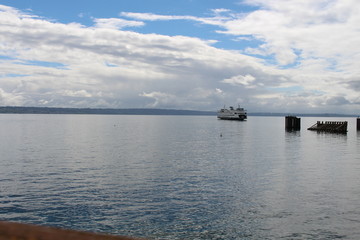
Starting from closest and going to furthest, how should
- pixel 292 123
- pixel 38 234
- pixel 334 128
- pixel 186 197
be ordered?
pixel 38 234 < pixel 186 197 < pixel 334 128 < pixel 292 123

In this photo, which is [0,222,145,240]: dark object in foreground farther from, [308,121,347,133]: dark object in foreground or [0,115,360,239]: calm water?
[308,121,347,133]: dark object in foreground

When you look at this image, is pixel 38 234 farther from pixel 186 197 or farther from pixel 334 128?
pixel 334 128

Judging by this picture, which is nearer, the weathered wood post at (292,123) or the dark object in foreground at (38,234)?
the dark object in foreground at (38,234)

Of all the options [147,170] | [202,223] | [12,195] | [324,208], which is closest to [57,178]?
[12,195]

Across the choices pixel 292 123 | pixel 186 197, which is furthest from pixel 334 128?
pixel 186 197

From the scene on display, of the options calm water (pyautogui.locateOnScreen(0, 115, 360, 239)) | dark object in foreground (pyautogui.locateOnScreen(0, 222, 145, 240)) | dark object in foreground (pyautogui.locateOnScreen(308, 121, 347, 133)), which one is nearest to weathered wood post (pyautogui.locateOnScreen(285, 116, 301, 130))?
dark object in foreground (pyautogui.locateOnScreen(308, 121, 347, 133))

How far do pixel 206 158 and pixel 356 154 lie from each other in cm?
2579

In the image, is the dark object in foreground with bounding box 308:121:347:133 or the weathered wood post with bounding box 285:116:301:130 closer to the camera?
the dark object in foreground with bounding box 308:121:347:133

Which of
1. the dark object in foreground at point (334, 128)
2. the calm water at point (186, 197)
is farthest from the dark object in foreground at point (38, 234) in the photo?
the dark object in foreground at point (334, 128)

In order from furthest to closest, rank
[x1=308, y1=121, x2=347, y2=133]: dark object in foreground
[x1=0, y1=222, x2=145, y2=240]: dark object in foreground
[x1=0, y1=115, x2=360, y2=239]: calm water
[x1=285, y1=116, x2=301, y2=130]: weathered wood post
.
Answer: [x1=285, y1=116, x2=301, y2=130]: weathered wood post
[x1=308, y1=121, x2=347, y2=133]: dark object in foreground
[x1=0, y1=115, x2=360, y2=239]: calm water
[x1=0, y1=222, x2=145, y2=240]: dark object in foreground

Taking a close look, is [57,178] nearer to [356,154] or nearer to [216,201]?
[216,201]

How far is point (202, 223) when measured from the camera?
18.6 meters

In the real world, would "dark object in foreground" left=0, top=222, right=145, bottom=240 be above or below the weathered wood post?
above

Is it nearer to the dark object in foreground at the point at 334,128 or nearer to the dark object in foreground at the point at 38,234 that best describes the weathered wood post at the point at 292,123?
the dark object in foreground at the point at 334,128
